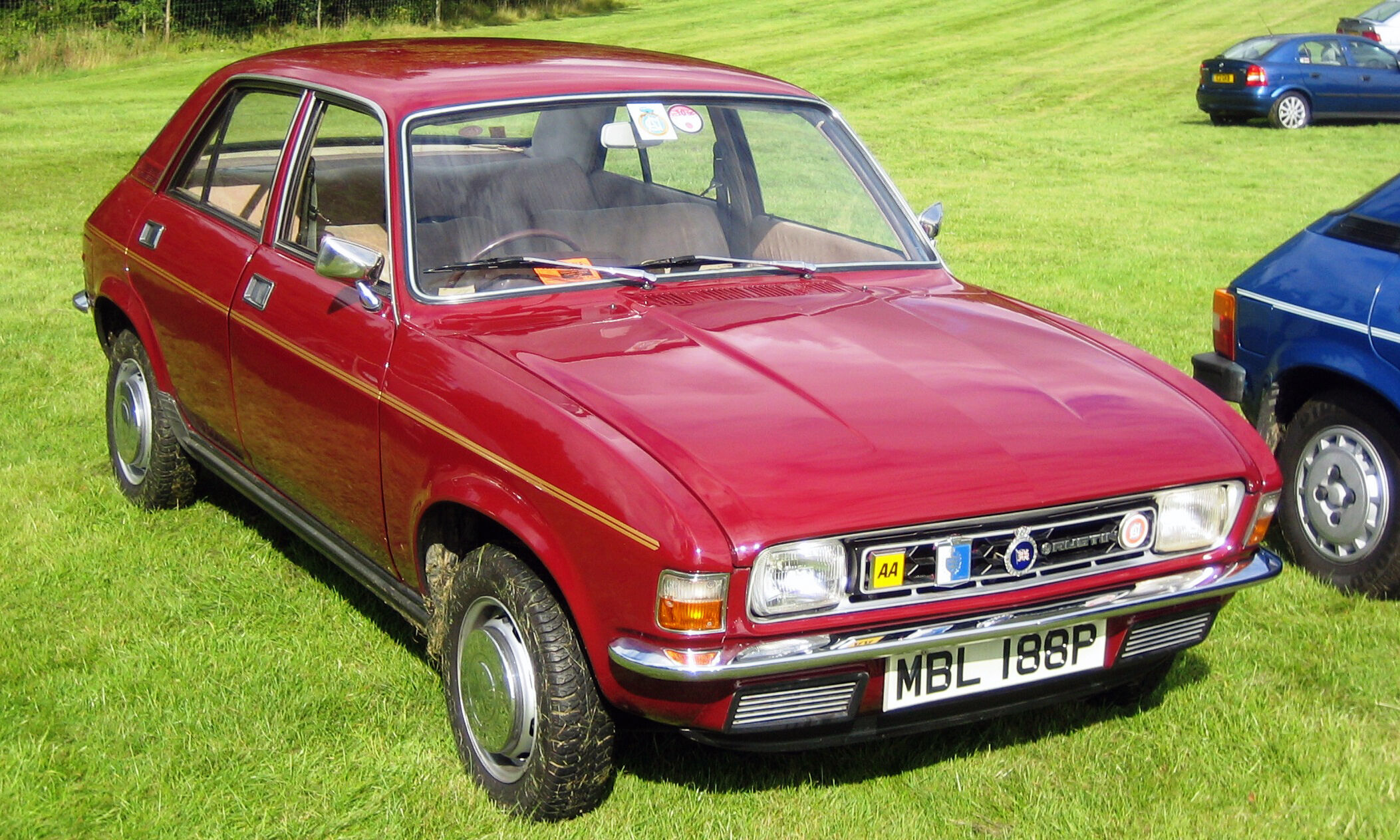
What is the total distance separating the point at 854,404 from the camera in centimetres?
346

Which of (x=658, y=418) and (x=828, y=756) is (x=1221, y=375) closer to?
(x=828, y=756)

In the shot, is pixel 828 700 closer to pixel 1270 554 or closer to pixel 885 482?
pixel 885 482

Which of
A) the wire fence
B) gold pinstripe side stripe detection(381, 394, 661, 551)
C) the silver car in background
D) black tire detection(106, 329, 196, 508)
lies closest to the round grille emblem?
gold pinstripe side stripe detection(381, 394, 661, 551)

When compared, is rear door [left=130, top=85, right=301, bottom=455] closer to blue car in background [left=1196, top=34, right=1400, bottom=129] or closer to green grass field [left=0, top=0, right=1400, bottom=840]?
green grass field [left=0, top=0, right=1400, bottom=840]

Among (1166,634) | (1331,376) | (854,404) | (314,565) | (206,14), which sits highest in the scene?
(206,14)

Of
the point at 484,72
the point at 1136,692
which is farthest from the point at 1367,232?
the point at 484,72

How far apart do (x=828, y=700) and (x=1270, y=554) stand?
4.46ft

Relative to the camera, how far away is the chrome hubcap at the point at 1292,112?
22.2 m

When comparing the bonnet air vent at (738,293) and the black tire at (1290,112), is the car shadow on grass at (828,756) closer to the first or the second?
the bonnet air vent at (738,293)

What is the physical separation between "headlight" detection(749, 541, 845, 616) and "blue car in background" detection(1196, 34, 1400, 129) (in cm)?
2114

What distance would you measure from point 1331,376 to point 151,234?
14.1ft

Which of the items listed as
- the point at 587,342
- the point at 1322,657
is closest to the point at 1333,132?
the point at 1322,657

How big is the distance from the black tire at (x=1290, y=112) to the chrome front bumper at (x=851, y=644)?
68.4 feet

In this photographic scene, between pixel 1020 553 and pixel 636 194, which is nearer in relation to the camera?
pixel 1020 553
